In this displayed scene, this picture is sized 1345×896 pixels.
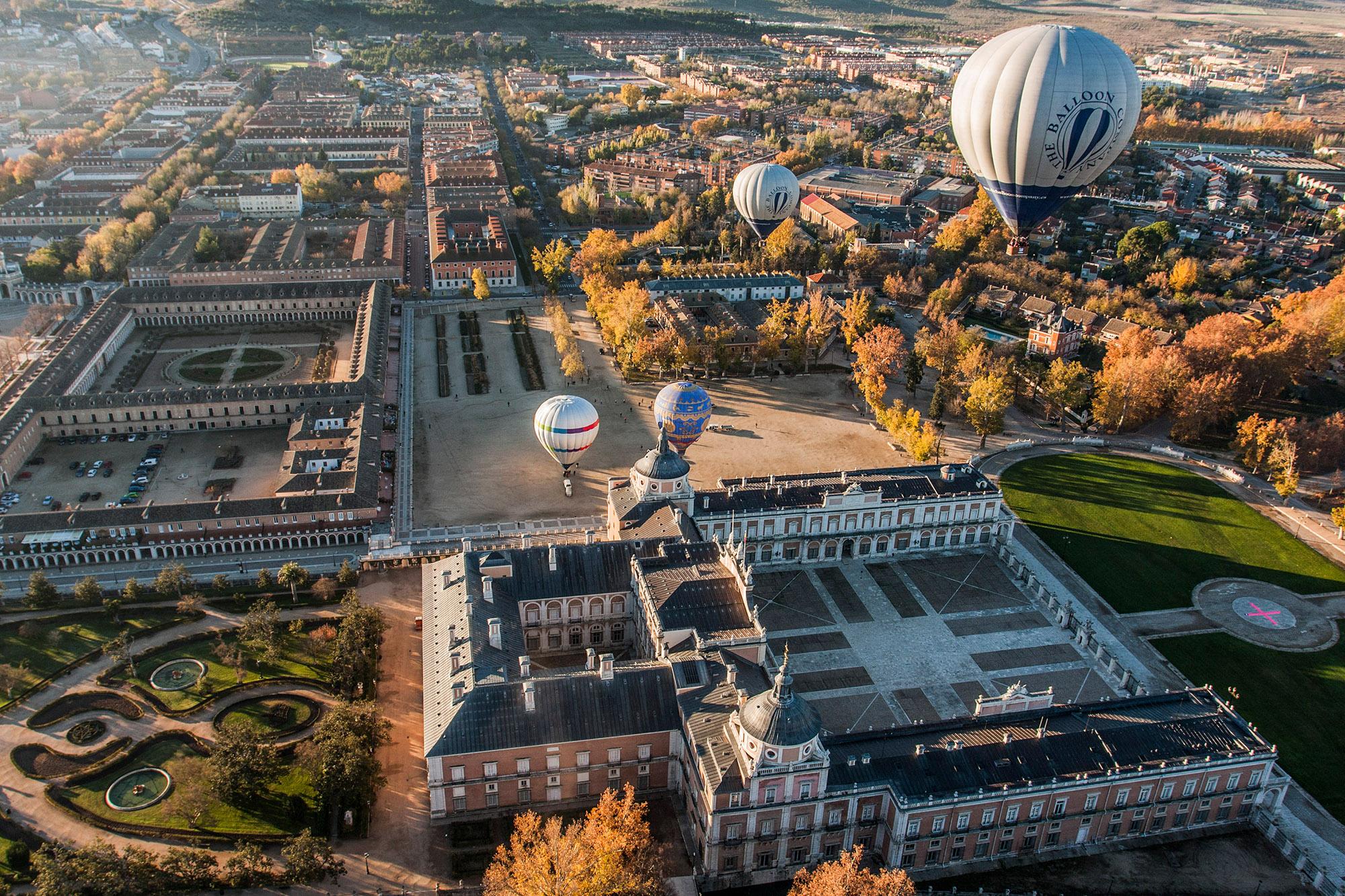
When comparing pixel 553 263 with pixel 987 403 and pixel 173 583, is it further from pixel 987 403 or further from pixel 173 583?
pixel 173 583

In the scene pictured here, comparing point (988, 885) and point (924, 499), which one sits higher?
point (924, 499)

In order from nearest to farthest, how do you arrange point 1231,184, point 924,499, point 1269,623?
1. point 1269,623
2. point 924,499
3. point 1231,184

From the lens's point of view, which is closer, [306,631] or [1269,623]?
[306,631]

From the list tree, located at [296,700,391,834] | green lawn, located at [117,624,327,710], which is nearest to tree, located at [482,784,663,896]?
tree, located at [296,700,391,834]

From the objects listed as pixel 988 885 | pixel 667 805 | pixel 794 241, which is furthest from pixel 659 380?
pixel 988 885

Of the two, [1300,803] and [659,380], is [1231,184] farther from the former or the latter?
[1300,803]

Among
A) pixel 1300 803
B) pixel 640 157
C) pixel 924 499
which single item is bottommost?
pixel 1300 803

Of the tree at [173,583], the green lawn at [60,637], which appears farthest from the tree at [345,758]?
the tree at [173,583]

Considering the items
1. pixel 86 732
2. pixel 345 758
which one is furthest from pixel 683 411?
pixel 86 732
